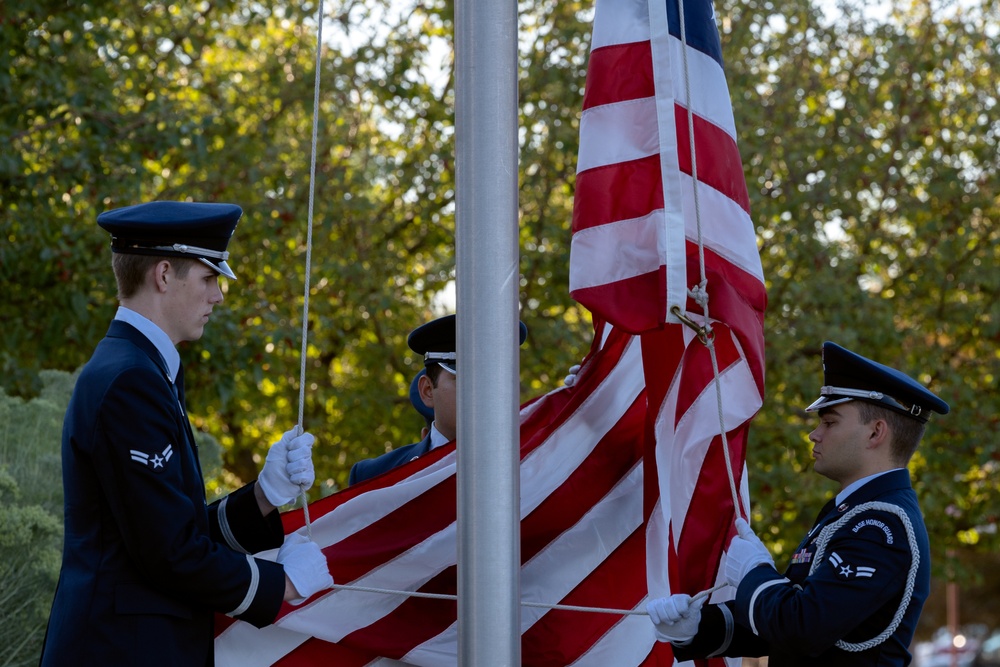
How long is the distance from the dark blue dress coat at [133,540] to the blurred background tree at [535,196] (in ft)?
17.5

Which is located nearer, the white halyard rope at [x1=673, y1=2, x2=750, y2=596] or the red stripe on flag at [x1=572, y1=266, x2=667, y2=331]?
the white halyard rope at [x1=673, y1=2, x2=750, y2=596]

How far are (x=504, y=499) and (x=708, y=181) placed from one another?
45.9 inches

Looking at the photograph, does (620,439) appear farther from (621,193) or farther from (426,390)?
(426,390)

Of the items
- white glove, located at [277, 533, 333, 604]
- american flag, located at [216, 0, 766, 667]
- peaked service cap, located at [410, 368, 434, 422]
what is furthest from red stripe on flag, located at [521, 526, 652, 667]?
peaked service cap, located at [410, 368, 434, 422]

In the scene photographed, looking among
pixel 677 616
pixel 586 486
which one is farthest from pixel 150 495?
pixel 586 486

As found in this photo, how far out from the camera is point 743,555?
10.1 feet

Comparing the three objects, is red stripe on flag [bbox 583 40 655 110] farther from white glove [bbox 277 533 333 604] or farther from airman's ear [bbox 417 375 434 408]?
airman's ear [bbox 417 375 434 408]

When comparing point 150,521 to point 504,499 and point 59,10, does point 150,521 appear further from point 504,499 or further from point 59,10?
point 59,10

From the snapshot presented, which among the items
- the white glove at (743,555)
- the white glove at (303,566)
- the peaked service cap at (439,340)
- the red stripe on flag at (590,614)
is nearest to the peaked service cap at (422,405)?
the peaked service cap at (439,340)

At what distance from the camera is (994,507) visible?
10109mm

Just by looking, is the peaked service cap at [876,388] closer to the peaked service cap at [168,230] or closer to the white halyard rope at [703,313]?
the white halyard rope at [703,313]

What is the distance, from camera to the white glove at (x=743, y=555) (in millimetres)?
3047

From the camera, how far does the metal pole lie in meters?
2.62

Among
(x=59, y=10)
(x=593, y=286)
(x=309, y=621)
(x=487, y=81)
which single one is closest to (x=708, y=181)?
(x=593, y=286)
